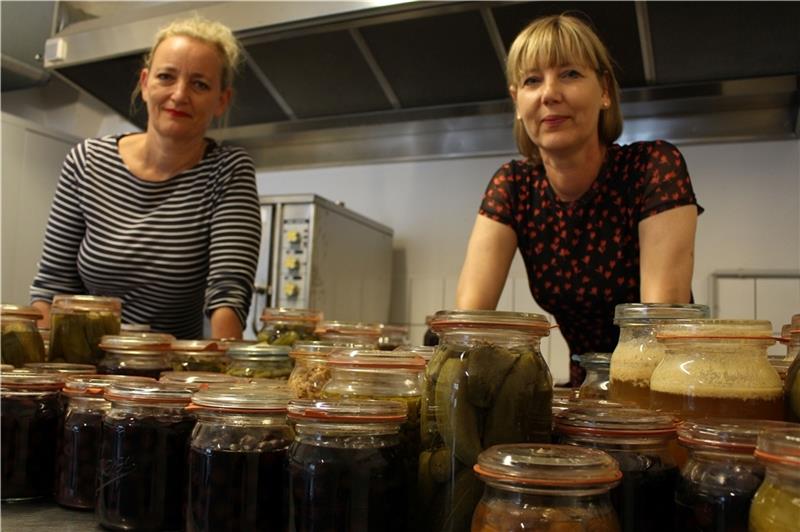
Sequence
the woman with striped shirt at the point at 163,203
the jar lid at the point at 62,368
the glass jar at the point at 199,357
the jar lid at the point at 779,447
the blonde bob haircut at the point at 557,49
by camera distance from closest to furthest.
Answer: the jar lid at the point at 779,447, the jar lid at the point at 62,368, the glass jar at the point at 199,357, the blonde bob haircut at the point at 557,49, the woman with striped shirt at the point at 163,203

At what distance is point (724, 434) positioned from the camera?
455 mm

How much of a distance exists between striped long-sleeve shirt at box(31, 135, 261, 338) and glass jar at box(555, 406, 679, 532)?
3.28 ft

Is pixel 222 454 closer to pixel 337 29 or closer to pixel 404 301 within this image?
pixel 337 29

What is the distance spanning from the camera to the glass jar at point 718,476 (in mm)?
438

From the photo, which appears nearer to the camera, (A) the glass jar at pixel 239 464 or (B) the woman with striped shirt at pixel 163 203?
(A) the glass jar at pixel 239 464

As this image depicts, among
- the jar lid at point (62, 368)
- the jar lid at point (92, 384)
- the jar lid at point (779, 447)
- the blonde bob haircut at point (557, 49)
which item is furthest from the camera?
the blonde bob haircut at point (557, 49)

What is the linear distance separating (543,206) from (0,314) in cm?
96

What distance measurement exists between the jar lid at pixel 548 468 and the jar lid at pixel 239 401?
206 mm

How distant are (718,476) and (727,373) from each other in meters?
0.11

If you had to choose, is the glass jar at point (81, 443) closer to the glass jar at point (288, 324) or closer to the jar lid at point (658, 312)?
the glass jar at point (288, 324)

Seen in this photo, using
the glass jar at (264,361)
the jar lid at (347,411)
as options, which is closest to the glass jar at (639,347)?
the jar lid at (347,411)

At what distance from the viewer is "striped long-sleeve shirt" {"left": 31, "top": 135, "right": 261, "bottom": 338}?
4.74 feet

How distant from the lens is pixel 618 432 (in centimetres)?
51

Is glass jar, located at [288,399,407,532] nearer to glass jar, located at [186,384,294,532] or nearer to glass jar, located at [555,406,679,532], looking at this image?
glass jar, located at [186,384,294,532]
